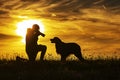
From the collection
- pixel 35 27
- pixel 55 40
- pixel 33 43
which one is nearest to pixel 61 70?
pixel 33 43

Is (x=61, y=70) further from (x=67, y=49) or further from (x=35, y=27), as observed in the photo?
(x=67, y=49)

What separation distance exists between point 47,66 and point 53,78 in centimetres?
337

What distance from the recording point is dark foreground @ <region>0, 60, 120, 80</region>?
1165 inches

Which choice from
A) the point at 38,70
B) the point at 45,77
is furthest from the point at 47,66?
the point at 45,77

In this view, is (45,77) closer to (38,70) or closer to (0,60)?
(38,70)

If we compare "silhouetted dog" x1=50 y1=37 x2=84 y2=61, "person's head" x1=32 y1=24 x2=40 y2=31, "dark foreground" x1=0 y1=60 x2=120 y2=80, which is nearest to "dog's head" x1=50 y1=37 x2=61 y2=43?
"silhouetted dog" x1=50 y1=37 x2=84 y2=61

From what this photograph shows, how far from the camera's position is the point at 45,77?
2939cm

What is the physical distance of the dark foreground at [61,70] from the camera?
29.6 metres

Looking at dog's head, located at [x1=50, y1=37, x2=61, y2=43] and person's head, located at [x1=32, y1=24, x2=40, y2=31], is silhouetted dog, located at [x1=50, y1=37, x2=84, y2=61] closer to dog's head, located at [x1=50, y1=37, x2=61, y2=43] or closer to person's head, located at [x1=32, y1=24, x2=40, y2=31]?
dog's head, located at [x1=50, y1=37, x2=61, y2=43]

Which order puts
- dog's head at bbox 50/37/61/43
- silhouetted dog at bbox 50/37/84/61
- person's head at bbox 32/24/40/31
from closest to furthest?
person's head at bbox 32/24/40/31 < silhouetted dog at bbox 50/37/84/61 < dog's head at bbox 50/37/61/43

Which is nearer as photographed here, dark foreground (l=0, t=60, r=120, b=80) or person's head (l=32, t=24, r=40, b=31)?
dark foreground (l=0, t=60, r=120, b=80)

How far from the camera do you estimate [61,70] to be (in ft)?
102

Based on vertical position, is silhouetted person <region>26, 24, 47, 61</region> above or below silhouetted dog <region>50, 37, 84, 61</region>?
above

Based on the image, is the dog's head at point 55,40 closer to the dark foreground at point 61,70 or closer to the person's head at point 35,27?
the person's head at point 35,27
